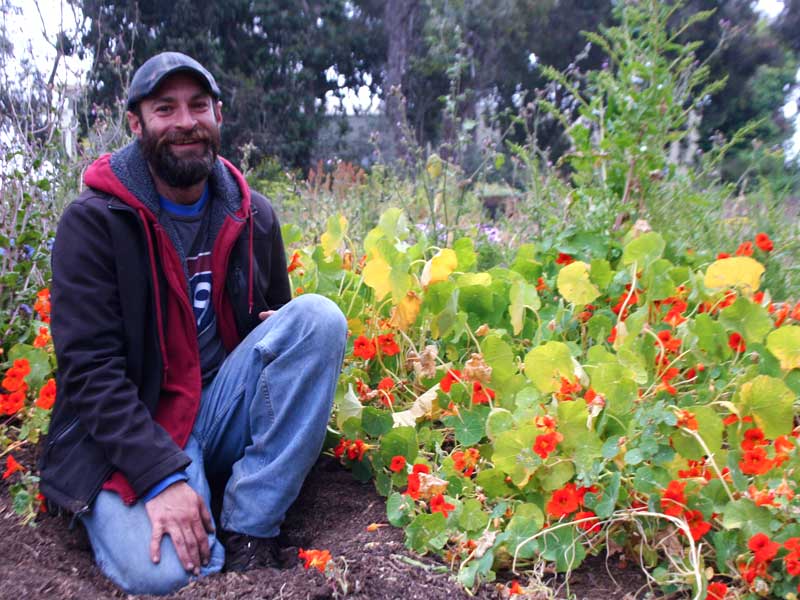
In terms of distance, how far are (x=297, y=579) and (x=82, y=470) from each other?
577 millimetres

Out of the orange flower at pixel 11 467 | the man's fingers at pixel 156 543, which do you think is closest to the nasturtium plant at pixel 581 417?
the man's fingers at pixel 156 543

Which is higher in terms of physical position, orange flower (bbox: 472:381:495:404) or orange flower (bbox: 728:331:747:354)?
orange flower (bbox: 728:331:747:354)

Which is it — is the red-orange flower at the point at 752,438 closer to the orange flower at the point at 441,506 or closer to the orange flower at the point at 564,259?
the orange flower at the point at 441,506

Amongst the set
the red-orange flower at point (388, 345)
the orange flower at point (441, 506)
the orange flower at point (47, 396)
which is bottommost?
the orange flower at point (441, 506)

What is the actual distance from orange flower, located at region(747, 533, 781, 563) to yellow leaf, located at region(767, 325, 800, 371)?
0.56 meters

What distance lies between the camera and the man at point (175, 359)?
176 centimetres

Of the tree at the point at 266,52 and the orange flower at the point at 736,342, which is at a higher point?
the tree at the point at 266,52

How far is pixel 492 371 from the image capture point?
215cm

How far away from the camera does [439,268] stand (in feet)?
7.82

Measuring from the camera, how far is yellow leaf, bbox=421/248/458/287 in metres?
2.37

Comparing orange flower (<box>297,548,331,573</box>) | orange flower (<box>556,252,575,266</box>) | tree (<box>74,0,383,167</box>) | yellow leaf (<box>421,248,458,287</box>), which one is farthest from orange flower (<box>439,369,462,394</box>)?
tree (<box>74,0,383,167</box>)

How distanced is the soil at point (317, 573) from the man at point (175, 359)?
0.27 ft

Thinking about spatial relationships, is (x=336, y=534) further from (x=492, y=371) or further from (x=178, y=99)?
(x=178, y=99)

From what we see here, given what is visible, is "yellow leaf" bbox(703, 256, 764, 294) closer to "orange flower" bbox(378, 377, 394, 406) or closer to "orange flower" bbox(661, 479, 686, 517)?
"orange flower" bbox(661, 479, 686, 517)
